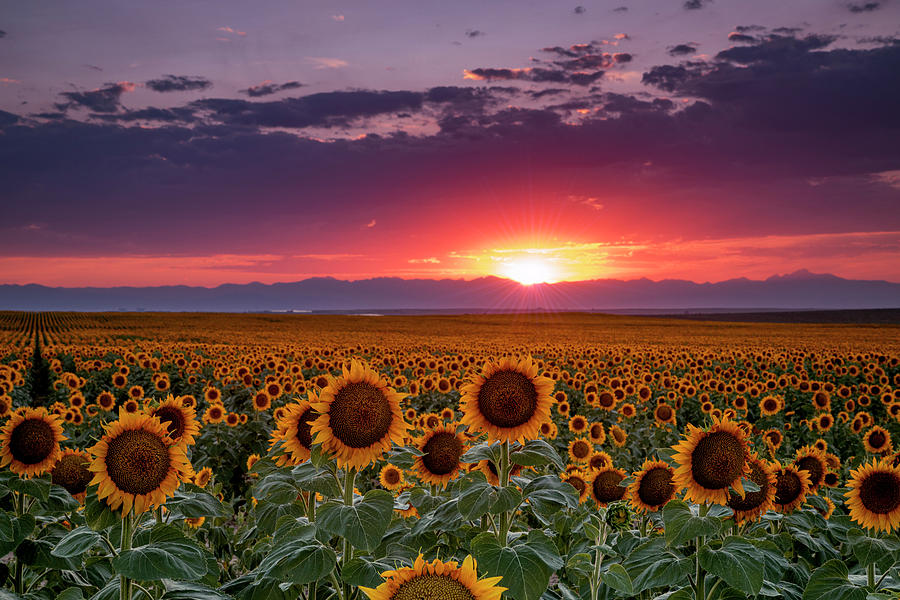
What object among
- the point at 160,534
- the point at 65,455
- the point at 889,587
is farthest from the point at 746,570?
the point at 65,455

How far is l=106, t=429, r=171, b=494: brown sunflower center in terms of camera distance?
3.11 meters

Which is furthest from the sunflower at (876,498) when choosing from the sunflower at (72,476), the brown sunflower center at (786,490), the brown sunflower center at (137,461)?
the sunflower at (72,476)

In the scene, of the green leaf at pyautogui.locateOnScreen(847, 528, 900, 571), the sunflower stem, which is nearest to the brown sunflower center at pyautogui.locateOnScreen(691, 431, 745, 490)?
the green leaf at pyautogui.locateOnScreen(847, 528, 900, 571)

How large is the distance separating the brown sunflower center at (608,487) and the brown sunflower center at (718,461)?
175 centimetres

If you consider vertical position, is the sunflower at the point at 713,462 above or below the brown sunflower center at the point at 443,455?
above

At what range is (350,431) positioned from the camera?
3154mm

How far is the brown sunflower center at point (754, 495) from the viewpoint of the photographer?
3867 mm

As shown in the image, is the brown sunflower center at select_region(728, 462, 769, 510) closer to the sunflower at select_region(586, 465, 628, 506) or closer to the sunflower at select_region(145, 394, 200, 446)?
the sunflower at select_region(586, 465, 628, 506)

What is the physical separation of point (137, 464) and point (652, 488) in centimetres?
358

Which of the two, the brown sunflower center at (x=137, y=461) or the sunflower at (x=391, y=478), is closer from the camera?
the brown sunflower center at (x=137, y=461)

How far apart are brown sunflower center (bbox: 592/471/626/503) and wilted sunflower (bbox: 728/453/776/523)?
4.28 ft

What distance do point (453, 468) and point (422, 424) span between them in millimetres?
3995

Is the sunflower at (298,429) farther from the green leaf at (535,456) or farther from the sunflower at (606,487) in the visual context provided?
the sunflower at (606,487)

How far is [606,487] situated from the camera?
5355 mm
